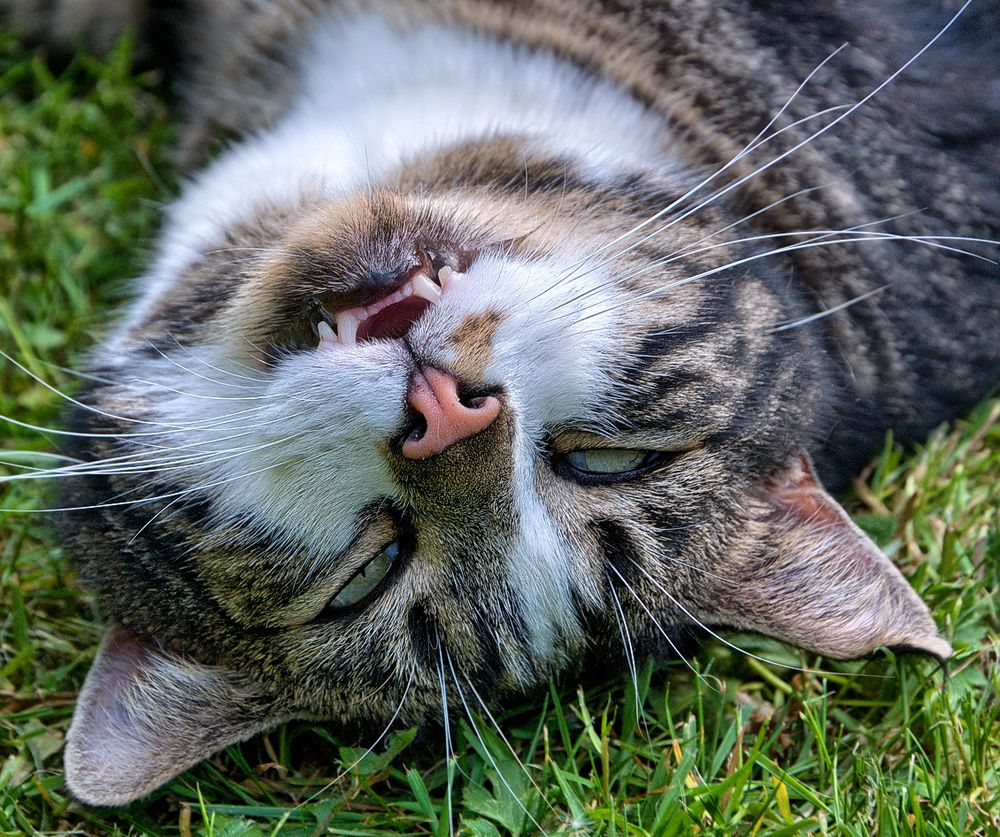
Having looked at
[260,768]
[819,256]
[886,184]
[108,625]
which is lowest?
[260,768]

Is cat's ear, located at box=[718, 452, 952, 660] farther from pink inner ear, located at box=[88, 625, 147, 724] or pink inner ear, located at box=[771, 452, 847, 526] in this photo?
pink inner ear, located at box=[88, 625, 147, 724]

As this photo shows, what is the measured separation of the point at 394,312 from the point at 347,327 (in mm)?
92

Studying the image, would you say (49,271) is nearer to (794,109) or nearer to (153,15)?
(153,15)

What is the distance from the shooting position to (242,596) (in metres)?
1.89

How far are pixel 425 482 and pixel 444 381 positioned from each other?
0.62ft

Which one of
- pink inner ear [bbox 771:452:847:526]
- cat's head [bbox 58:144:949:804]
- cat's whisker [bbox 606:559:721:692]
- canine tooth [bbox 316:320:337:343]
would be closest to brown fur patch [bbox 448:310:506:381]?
cat's head [bbox 58:144:949:804]

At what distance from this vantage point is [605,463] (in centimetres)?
193

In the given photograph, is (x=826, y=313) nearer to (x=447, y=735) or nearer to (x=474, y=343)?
(x=474, y=343)

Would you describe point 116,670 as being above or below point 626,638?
below

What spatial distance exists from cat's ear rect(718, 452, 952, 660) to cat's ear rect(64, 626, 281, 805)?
3.09ft

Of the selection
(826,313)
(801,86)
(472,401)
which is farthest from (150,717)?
(801,86)

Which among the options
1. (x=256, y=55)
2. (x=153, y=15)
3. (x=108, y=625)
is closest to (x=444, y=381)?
(x=108, y=625)

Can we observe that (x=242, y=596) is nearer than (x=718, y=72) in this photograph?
Yes

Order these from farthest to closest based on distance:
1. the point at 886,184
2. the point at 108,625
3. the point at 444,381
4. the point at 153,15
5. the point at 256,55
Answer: the point at 153,15 → the point at 256,55 → the point at 886,184 → the point at 108,625 → the point at 444,381
